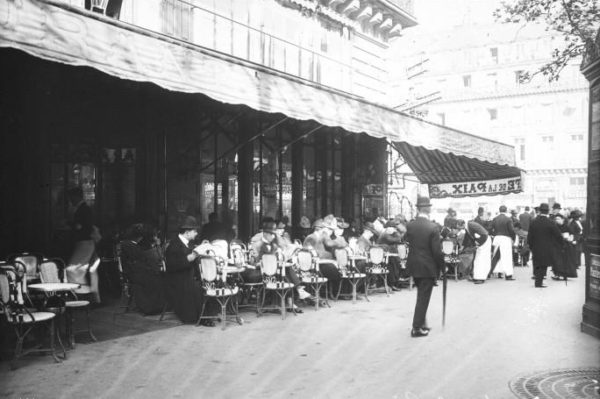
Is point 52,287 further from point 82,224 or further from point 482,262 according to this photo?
point 482,262

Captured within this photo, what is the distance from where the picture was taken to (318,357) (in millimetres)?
6730

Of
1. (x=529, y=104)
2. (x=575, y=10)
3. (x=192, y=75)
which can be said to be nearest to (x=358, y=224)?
(x=575, y=10)

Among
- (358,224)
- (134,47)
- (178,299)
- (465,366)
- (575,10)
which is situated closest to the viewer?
(465,366)

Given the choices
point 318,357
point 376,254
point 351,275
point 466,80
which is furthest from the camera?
point 466,80

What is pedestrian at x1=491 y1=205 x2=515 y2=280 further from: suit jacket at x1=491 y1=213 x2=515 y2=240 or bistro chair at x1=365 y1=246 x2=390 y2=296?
bistro chair at x1=365 y1=246 x2=390 y2=296

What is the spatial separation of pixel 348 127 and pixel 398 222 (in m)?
4.76

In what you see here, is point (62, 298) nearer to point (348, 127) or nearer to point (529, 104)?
point (348, 127)

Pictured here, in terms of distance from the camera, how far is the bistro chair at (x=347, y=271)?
10.8m

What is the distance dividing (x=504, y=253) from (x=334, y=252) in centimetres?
605

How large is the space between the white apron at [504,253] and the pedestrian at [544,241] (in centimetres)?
158

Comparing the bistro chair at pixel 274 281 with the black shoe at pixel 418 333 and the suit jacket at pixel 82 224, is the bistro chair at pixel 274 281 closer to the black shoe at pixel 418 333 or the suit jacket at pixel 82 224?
the black shoe at pixel 418 333

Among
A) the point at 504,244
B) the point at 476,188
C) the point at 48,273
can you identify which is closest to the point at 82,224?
the point at 48,273

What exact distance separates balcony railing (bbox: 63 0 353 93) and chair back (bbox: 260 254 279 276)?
408 centimetres

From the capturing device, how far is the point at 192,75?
299 inches
